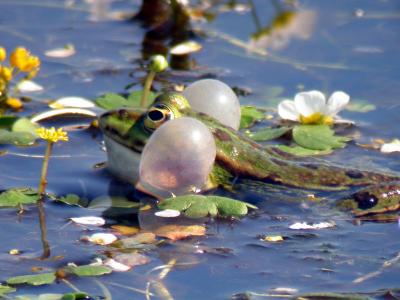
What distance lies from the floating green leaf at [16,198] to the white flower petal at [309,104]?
1651mm

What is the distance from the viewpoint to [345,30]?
7.28m

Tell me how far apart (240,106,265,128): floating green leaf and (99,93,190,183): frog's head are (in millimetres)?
879

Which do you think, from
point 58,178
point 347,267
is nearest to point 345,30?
point 58,178

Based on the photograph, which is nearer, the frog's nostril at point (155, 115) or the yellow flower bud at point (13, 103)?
the frog's nostril at point (155, 115)

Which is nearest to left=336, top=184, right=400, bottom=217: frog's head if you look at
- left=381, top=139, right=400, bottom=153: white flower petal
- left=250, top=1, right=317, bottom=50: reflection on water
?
left=381, top=139, right=400, bottom=153: white flower petal

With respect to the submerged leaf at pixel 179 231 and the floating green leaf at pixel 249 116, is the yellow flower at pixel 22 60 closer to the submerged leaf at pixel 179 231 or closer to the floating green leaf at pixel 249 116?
the floating green leaf at pixel 249 116

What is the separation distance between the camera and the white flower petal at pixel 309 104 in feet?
17.5

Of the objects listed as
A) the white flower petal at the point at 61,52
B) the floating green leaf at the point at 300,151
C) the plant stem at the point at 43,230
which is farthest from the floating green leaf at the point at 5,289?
the white flower petal at the point at 61,52

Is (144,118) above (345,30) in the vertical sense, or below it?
below

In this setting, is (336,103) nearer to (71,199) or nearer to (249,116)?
(249,116)

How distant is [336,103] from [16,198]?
1.87 metres

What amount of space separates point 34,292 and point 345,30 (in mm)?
4390

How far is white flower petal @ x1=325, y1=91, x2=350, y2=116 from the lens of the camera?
5281mm

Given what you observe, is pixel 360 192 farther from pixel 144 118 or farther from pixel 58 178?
pixel 58 178
